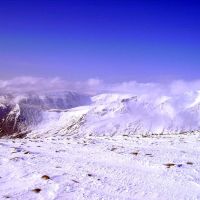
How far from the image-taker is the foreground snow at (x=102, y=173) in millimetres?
13016

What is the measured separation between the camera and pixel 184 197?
12656mm

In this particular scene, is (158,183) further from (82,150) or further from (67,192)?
(82,150)

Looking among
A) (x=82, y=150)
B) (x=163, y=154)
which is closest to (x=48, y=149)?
(x=82, y=150)

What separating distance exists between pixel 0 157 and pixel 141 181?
31.0ft

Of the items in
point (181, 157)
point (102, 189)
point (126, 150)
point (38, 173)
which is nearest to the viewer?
point (102, 189)

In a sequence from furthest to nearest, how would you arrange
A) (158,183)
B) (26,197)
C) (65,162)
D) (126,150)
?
(126,150)
(65,162)
(158,183)
(26,197)

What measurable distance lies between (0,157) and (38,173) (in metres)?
5.48

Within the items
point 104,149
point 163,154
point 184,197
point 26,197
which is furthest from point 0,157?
point 184,197

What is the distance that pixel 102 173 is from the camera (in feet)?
52.1

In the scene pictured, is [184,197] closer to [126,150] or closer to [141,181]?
[141,181]

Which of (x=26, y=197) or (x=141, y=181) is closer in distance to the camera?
(x=26, y=197)

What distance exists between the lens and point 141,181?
14.7m

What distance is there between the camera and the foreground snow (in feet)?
42.7

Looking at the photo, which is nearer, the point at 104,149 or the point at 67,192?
the point at 67,192
